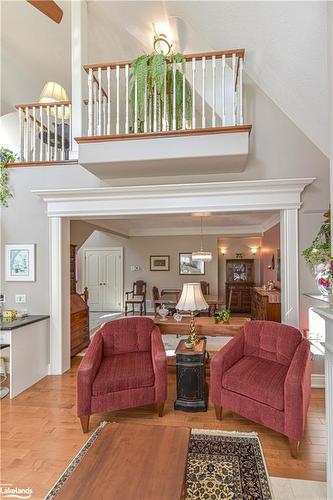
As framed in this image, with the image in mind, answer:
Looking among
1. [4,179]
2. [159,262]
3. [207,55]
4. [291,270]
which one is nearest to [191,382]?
[291,270]

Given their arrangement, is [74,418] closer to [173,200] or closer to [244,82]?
[173,200]

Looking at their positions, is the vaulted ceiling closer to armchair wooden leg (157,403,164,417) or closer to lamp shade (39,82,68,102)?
lamp shade (39,82,68,102)

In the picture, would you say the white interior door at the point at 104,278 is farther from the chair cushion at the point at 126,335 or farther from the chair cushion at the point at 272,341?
the chair cushion at the point at 272,341

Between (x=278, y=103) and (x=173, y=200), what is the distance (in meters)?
1.69

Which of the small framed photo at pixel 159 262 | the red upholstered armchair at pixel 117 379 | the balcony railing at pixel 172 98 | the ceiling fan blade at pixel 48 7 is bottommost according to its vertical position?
the red upholstered armchair at pixel 117 379

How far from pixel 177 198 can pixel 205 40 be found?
2.09 metres

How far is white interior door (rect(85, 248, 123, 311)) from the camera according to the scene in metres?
9.81

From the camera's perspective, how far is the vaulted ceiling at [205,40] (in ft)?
8.07

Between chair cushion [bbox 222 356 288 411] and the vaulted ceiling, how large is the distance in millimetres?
2365

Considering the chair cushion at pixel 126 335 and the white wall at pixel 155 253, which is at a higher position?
the white wall at pixel 155 253

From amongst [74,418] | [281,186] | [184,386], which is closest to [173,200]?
[281,186]

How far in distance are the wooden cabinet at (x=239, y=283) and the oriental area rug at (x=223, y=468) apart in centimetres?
668

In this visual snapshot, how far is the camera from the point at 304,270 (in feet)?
11.9

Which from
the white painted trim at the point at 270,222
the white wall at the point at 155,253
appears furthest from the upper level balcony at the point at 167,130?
the white wall at the point at 155,253
